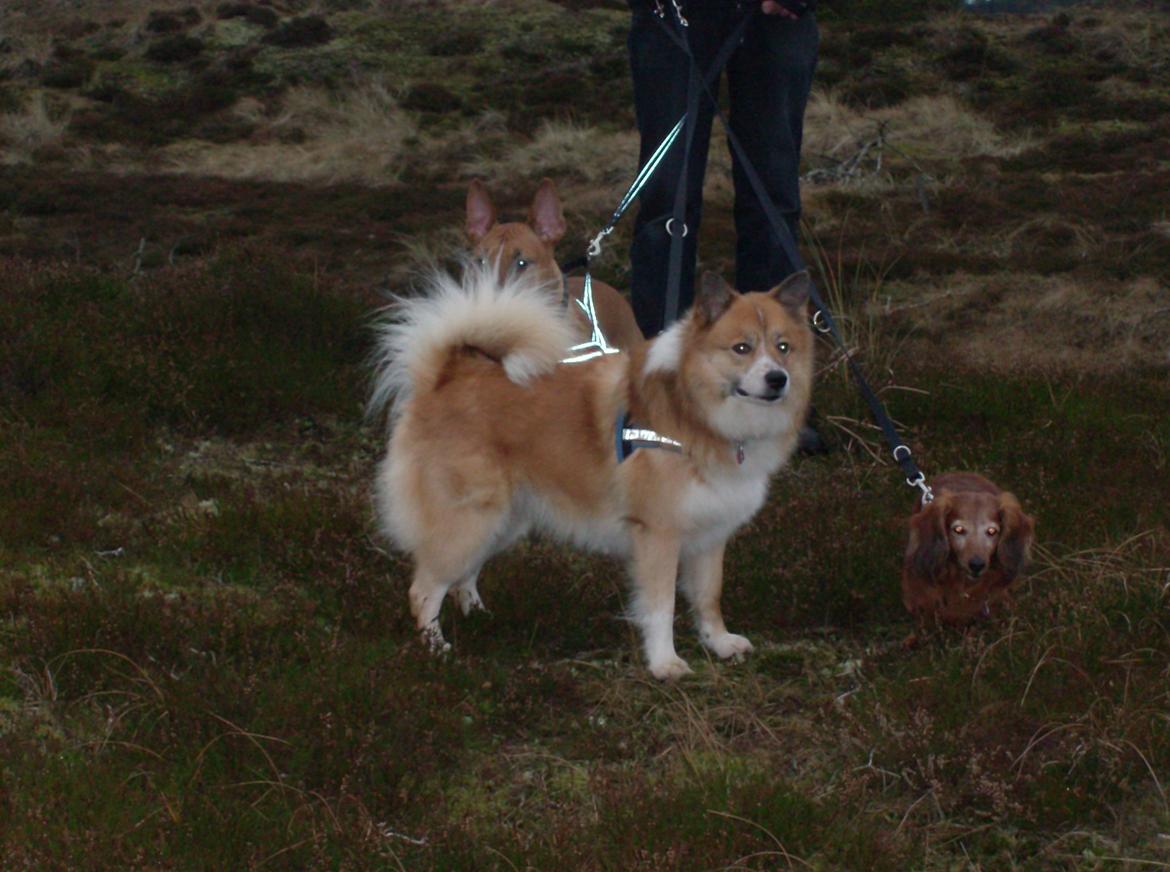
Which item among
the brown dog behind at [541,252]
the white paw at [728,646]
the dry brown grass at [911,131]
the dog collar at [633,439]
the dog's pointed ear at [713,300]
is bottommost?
the dry brown grass at [911,131]

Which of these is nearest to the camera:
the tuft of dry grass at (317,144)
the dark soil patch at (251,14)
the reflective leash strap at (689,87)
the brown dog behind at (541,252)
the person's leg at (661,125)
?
the reflective leash strap at (689,87)

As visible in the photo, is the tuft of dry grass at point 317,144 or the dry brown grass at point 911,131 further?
the tuft of dry grass at point 317,144

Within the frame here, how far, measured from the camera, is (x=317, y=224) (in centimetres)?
1347

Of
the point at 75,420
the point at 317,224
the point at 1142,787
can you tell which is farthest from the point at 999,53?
the point at 1142,787

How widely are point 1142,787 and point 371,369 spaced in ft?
15.6

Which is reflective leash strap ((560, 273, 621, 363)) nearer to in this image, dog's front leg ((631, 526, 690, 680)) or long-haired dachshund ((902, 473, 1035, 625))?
dog's front leg ((631, 526, 690, 680))

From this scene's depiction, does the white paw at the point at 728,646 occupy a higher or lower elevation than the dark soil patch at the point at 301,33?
higher

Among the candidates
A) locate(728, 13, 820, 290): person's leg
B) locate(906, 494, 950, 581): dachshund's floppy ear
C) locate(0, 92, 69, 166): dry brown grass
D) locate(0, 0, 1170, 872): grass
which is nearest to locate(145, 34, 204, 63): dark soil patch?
locate(0, 92, 69, 166): dry brown grass

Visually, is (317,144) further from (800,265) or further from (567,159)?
(800,265)

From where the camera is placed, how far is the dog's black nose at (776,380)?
389 centimetres

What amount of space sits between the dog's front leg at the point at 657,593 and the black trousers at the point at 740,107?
1558 mm

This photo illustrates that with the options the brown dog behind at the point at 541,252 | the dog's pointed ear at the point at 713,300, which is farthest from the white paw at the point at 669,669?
the brown dog behind at the point at 541,252

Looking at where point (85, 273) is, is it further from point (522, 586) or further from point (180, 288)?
point (522, 586)

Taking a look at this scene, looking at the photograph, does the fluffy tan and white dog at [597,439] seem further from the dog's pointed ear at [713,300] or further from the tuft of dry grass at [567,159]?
the tuft of dry grass at [567,159]
